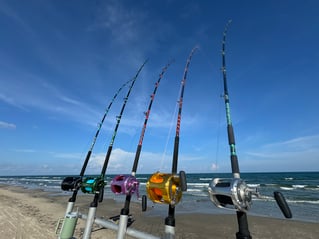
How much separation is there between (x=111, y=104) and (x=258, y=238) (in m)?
6.27

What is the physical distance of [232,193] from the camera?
2338mm

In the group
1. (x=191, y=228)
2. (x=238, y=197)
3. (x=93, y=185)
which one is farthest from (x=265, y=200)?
(x=191, y=228)

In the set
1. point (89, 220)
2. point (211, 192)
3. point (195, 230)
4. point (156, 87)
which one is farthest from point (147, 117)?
point (195, 230)

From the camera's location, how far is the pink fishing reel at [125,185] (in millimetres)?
3654

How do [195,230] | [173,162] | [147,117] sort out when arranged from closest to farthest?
1. [173,162]
2. [147,117]
3. [195,230]

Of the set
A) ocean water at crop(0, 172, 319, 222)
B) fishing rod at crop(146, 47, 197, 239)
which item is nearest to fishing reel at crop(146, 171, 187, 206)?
fishing rod at crop(146, 47, 197, 239)

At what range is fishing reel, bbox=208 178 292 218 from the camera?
229cm

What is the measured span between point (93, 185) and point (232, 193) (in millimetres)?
3064

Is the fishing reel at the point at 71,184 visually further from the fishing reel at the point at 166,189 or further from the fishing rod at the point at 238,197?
the fishing rod at the point at 238,197

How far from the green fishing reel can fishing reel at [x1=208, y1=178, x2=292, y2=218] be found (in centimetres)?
274

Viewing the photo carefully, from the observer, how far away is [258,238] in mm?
6793

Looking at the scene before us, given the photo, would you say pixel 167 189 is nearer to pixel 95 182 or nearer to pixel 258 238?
pixel 95 182

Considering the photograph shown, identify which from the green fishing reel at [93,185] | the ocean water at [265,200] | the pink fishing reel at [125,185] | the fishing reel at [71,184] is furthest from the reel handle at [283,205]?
the fishing reel at [71,184]

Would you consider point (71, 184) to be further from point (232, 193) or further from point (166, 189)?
point (232, 193)
